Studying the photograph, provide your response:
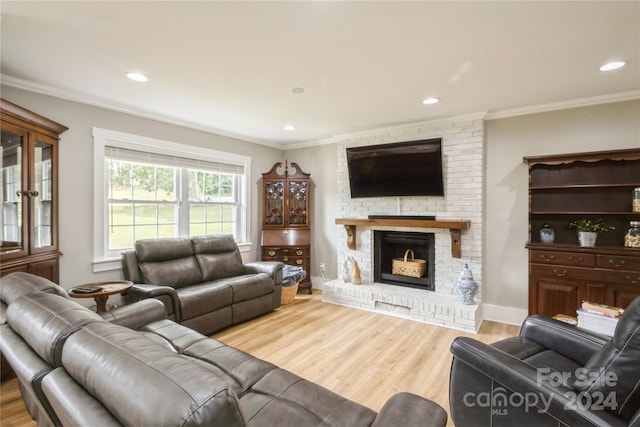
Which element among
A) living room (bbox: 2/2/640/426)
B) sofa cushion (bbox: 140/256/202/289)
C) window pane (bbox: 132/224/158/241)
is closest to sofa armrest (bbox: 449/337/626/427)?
living room (bbox: 2/2/640/426)

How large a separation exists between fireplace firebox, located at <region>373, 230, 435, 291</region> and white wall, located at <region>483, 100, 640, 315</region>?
Answer: 0.66 meters

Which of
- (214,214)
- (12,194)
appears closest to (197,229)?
(214,214)

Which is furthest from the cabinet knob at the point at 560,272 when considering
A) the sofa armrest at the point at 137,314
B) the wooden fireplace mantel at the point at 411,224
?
the sofa armrest at the point at 137,314

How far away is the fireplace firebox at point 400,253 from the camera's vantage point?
4070 millimetres

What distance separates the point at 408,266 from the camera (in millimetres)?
4191

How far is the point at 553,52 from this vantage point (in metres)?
2.16

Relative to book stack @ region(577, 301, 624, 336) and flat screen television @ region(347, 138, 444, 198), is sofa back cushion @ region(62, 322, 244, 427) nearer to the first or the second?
book stack @ region(577, 301, 624, 336)

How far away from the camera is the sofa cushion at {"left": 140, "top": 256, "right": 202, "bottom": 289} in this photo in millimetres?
3258

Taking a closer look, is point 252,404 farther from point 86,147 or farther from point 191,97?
point 86,147

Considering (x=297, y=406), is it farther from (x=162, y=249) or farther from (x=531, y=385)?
(x=162, y=249)

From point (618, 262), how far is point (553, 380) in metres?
2.07

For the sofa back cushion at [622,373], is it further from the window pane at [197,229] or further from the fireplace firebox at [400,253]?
the window pane at [197,229]

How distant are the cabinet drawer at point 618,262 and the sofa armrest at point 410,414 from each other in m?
2.72

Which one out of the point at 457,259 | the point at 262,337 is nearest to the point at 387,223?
the point at 457,259
